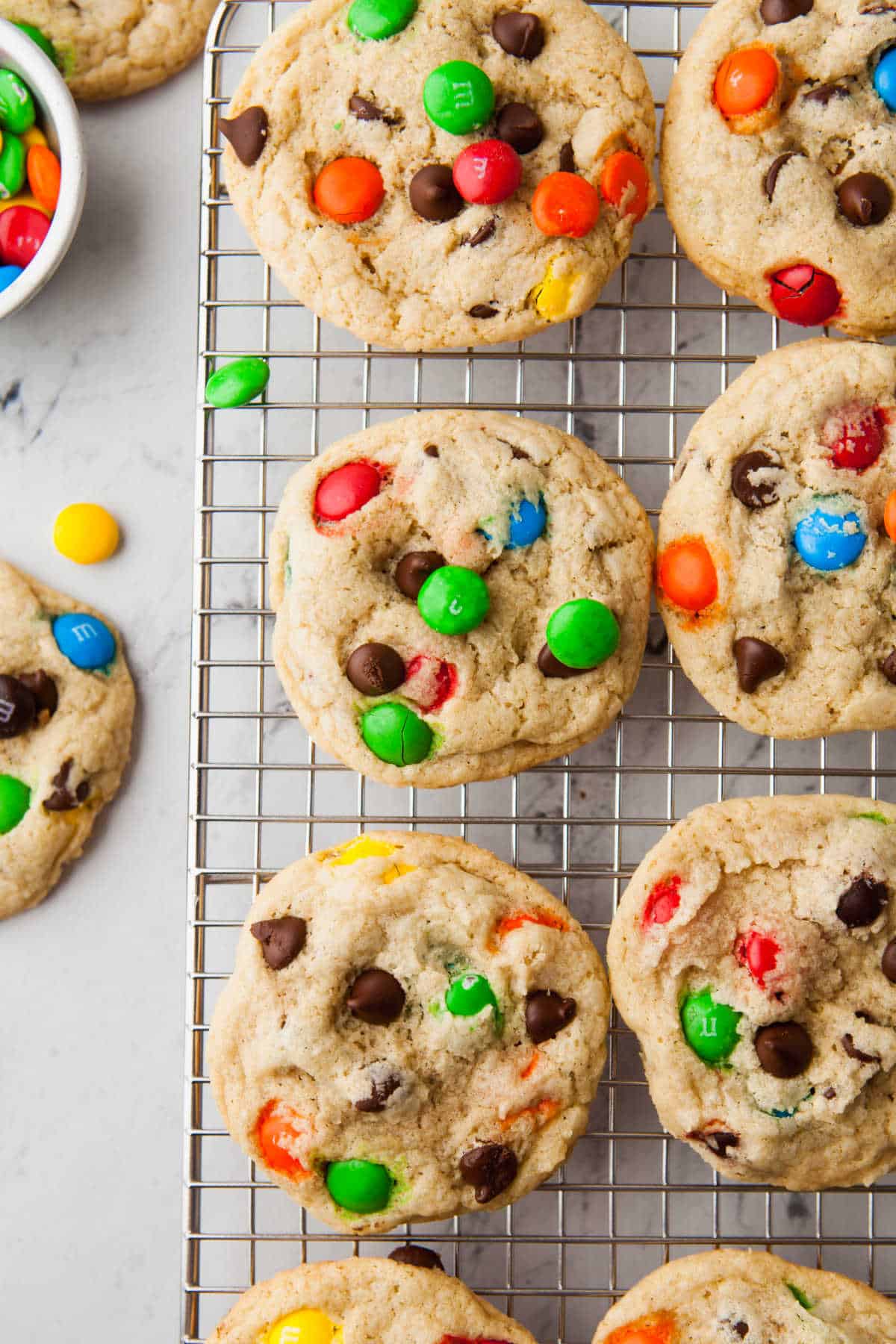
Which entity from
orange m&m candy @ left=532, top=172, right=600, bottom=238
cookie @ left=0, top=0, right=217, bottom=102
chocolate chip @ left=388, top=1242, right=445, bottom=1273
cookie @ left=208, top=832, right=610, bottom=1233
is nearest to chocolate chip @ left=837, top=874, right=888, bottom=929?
cookie @ left=208, top=832, right=610, bottom=1233

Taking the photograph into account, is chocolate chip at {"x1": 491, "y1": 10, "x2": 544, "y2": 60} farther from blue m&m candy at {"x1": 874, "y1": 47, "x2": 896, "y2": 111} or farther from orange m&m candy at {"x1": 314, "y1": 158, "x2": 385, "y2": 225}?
blue m&m candy at {"x1": 874, "y1": 47, "x2": 896, "y2": 111}

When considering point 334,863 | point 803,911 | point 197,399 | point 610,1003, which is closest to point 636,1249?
point 610,1003

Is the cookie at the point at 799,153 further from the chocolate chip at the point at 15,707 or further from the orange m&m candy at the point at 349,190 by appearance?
the chocolate chip at the point at 15,707

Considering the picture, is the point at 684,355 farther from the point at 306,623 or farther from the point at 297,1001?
the point at 297,1001

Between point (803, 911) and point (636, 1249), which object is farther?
point (636, 1249)

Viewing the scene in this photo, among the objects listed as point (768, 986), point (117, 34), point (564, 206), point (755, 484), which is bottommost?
point (768, 986)

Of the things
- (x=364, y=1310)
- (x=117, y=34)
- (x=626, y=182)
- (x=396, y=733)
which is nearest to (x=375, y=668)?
(x=396, y=733)

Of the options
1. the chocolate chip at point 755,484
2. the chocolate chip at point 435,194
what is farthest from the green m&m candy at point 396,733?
the chocolate chip at point 435,194

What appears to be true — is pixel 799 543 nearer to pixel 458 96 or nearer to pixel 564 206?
pixel 564 206
